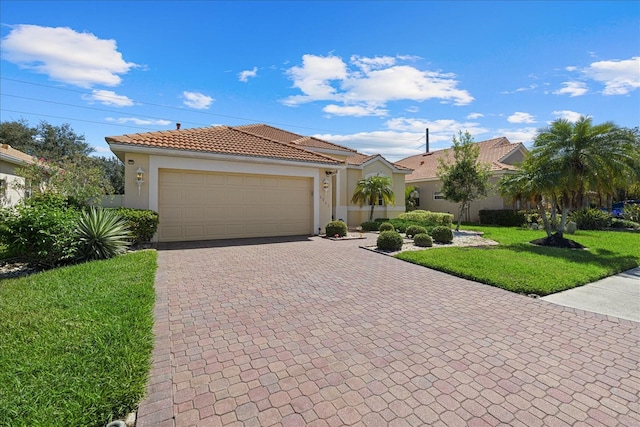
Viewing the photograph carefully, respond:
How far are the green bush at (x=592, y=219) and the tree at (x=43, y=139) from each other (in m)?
39.4

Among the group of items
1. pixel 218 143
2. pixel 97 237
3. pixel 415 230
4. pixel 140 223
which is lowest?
pixel 415 230

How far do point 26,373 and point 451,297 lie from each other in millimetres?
6185

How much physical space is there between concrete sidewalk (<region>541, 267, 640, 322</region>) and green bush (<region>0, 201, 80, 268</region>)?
10769mm

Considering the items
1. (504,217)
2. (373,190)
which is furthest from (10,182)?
(504,217)

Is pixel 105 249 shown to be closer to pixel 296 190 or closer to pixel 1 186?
pixel 296 190

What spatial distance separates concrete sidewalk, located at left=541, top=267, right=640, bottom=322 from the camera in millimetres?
5438

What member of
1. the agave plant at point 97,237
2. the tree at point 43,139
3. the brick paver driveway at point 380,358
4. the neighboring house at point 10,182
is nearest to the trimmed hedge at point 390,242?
the brick paver driveway at point 380,358

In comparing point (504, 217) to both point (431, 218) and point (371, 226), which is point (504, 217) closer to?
point (431, 218)

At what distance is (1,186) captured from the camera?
12.9 metres

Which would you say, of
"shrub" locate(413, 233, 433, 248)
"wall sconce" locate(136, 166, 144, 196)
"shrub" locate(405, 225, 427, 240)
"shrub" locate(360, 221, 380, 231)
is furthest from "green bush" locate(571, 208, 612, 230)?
"wall sconce" locate(136, 166, 144, 196)

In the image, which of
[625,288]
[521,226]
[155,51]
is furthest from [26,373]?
[521,226]

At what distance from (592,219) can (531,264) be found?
15546mm

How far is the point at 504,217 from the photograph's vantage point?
2173 centimetres

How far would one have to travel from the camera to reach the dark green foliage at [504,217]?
2139cm
